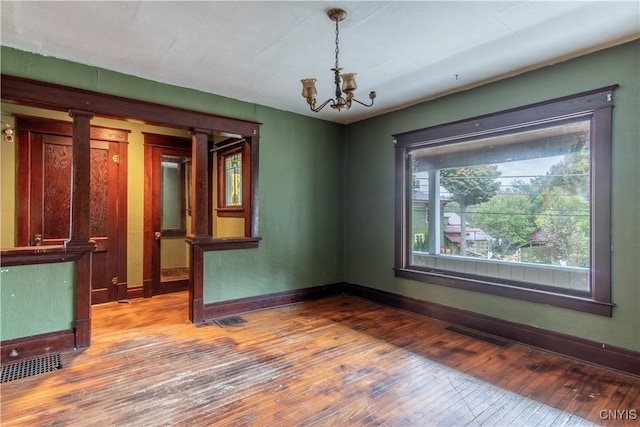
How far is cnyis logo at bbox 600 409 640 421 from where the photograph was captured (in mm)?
2115

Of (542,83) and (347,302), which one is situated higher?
(542,83)

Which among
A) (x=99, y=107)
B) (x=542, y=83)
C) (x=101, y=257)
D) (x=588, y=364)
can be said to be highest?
(x=542, y=83)

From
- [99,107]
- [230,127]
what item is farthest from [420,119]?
[99,107]

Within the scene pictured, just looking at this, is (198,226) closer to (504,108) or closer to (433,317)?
(433,317)

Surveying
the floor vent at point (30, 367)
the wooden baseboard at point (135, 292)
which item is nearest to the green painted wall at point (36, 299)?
the floor vent at point (30, 367)

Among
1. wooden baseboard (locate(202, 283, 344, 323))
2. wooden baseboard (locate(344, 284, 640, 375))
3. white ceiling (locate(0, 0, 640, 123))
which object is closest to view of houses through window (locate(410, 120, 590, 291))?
wooden baseboard (locate(344, 284, 640, 375))

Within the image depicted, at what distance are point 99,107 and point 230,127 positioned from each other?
1.37 meters

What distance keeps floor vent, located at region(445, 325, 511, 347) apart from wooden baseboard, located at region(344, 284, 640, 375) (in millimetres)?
90

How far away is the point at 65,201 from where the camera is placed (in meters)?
4.44

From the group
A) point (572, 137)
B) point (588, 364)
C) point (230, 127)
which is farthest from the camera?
point (230, 127)

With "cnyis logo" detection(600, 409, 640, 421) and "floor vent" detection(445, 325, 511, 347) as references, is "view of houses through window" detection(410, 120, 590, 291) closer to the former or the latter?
"floor vent" detection(445, 325, 511, 347)

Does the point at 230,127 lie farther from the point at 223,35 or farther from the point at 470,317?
the point at 470,317

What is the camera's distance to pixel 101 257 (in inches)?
186

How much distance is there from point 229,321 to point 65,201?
108 inches
